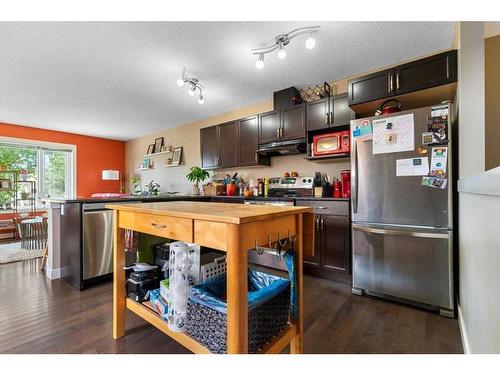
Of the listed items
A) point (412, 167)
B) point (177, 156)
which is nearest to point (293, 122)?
point (412, 167)

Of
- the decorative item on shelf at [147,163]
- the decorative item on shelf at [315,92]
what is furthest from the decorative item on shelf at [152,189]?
the decorative item on shelf at [315,92]

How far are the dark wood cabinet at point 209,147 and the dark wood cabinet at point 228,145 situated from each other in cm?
10

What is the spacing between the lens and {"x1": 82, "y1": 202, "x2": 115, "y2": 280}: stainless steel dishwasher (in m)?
2.49

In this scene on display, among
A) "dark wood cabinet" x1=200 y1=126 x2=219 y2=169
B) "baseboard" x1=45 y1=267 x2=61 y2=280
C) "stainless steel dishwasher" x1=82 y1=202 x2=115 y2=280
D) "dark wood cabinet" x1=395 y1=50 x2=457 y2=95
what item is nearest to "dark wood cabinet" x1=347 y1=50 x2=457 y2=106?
"dark wood cabinet" x1=395 y1=50 x2=457 y2=95

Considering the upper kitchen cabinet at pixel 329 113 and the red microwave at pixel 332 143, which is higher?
the upper kitchen cabinet at pixel 329 113

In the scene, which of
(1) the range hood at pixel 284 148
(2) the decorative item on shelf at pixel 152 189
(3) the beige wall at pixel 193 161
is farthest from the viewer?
(2) the decorative item on shelf at pixel 152 189

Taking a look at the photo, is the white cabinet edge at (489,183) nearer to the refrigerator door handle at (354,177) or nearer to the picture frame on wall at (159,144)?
the refrigerator door handle at (354,177)

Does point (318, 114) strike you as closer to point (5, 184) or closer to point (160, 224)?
point (160, 224)

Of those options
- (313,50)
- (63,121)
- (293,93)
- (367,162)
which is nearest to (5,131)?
(63,121)

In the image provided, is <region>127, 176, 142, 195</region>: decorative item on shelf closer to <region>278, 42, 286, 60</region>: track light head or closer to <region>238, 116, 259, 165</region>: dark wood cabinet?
<region>238, 116, 259, 165</region>: dark wood cabinet

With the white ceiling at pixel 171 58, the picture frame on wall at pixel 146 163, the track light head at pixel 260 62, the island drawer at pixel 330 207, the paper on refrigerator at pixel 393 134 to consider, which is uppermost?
the white ceiling at pixel 171 58

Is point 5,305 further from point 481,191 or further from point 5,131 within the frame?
point 5,131

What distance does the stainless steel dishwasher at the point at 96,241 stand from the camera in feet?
8.16

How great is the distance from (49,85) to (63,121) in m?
1.96
